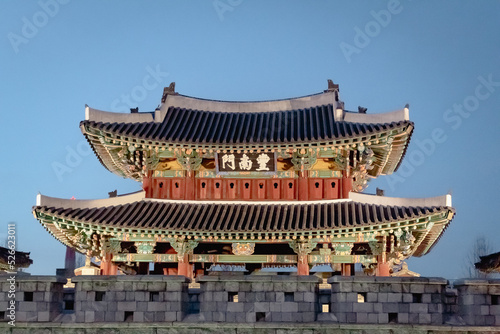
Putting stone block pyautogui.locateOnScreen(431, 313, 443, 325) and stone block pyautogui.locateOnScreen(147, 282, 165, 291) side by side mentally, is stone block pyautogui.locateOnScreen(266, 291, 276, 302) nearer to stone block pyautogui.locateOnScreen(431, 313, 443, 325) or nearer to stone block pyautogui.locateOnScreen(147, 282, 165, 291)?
stone block pyautogui.locateOnScreen(147, 282, 165, 291)

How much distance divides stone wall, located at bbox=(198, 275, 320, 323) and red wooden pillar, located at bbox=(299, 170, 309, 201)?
1030 cm

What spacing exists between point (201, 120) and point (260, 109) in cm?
276

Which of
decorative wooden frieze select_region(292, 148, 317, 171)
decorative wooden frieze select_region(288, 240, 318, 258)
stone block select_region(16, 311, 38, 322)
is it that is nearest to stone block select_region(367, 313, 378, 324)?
stone block select_region(16, 311, 38, 322)

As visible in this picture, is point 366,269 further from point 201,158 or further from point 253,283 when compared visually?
point 253,283

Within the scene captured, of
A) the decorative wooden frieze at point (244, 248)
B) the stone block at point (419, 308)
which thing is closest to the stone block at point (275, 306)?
the stone block at point (419, 308)

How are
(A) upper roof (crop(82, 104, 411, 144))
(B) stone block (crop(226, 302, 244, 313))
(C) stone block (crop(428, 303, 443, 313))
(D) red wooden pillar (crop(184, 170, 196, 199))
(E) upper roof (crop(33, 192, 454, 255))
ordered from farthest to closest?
(D) red wooden pillar (crop(184, 170, 196, 199)) < (A) upper roof (crop(82, 104, 411, 144)) < (E) upper roof (crop(33, 192, 454, 255)) < (B) stone block (crop(226, 302, 244, 313)) < (C) stone block (crop(428, 303, 443, 313))

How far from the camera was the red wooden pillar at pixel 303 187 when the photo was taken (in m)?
24.5

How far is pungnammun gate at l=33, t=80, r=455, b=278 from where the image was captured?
22.7 metres

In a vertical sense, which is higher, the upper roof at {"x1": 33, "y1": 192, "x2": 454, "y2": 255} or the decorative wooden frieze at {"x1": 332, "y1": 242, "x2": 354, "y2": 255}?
the upper roof at {"x1": 33, "y1": 192, "x2": 454, "y2": 255}

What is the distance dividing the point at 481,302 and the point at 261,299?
4743 mm

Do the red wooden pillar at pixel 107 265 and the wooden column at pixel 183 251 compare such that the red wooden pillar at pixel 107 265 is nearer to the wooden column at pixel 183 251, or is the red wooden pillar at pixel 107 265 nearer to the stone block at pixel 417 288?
the wooden column at pixel 183 251

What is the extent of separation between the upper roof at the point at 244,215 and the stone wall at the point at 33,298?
808 centimetres

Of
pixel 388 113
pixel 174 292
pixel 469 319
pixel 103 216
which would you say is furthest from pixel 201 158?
pixel 469 319

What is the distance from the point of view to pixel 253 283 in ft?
46.8
